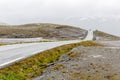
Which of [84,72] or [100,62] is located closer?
[84,72]

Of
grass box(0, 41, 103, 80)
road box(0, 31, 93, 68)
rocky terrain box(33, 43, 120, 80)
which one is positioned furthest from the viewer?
road box(0, 31, 93, 68)

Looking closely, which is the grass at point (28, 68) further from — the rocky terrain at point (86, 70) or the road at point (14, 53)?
the rocky terrain at point (86, 70)

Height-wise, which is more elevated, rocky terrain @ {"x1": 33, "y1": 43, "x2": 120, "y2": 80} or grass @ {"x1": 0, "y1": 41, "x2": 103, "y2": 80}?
rocky terrain @ {"x1": 33, "y1": 43, "x2": 120, "y2": 80}

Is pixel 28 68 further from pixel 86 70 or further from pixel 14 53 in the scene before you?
pixel 14 53

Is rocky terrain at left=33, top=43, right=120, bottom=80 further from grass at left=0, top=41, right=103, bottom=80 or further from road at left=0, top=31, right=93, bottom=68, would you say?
road at left=0, top=31, right=93, bottom=68

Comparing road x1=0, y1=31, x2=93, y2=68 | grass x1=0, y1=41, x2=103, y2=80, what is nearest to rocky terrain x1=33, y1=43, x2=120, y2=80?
grass x1=0, y1=41, x2=103, y2=80

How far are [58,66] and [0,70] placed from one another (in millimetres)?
3682

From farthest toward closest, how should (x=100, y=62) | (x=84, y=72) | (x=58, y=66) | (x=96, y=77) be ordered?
(x=100, y=62), (x=58, y=66), (x=84, y=72), (x=96, y=77)

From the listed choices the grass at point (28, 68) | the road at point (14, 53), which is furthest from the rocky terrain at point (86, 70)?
the road at point (14, 53)

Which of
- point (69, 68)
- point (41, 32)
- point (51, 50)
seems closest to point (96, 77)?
point (69, 68)

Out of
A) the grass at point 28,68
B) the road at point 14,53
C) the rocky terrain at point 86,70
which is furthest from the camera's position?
the road at point 14,53

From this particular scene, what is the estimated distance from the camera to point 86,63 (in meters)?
23.3

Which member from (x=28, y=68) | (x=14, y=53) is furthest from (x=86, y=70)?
(x=14, y=53)

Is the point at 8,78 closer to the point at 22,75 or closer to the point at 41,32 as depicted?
the point at 22,75
